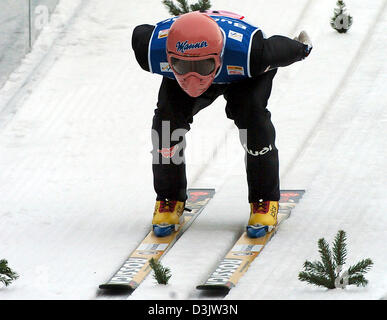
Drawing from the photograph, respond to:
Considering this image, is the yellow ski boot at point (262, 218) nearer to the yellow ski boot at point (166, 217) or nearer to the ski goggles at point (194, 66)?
the yellow ski boot at point (166, 217)

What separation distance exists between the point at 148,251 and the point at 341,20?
3.78 meters

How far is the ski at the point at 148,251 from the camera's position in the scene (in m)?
6.74

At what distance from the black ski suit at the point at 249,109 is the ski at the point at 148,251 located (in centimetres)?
28

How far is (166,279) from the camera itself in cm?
667

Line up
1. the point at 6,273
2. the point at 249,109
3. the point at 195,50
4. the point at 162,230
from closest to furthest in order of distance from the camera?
the point at 6,273 < the point at 195,50 < the point at 249,109 < the point at 162,230

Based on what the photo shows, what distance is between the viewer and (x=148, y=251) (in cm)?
722

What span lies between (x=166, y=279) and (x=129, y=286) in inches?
8.1

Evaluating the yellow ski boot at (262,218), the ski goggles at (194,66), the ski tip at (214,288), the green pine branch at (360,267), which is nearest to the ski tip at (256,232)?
the yellow ski boot at (262,218)

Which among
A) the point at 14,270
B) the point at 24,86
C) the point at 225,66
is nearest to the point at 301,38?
the point at 225,66

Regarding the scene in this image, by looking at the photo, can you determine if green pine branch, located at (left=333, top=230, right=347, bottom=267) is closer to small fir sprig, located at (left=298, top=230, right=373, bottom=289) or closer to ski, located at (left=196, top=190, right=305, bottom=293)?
small fir sprig, located at (left=298, top=230, right=373, bottom=289)

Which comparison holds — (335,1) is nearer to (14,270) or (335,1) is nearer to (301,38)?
(301,38)

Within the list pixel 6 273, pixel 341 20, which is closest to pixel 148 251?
pixel 6 273

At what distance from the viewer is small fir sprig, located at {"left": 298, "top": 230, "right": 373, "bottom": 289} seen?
21.3 feet

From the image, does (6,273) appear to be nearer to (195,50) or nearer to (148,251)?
(148,251)
